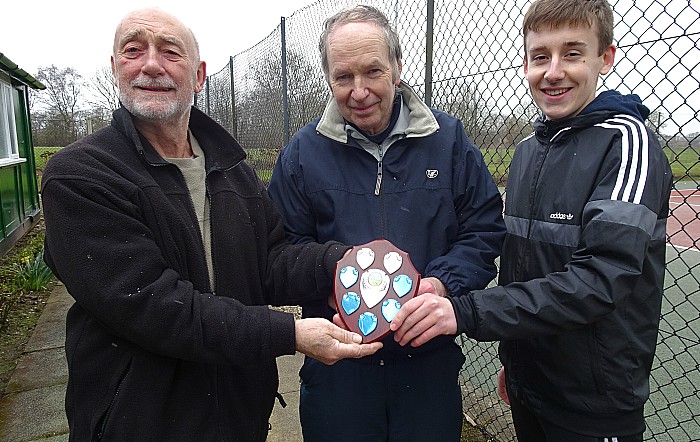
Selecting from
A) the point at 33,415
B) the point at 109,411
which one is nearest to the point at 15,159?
the point at 33,415

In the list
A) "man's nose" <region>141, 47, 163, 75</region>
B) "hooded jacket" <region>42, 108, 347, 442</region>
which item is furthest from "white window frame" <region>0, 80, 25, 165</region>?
"hooded jacket" <region>42, 108, 347, 442</region>

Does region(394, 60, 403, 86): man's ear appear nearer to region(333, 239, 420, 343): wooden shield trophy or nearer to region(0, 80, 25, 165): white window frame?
region(333, 239, 420, 343): wooden shield trophy

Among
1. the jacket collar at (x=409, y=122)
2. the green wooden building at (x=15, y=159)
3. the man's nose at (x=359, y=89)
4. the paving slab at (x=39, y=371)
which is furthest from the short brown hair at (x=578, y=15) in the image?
the green wooden building at (x=15, y=159)

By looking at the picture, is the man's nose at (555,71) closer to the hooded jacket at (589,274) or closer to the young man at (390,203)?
the hooded jacket at (589,274)

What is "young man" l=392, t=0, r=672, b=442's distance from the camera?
1374mm

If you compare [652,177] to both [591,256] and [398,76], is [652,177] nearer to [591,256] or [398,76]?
[591,256]

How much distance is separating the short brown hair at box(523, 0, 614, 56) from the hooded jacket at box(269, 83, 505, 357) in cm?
47

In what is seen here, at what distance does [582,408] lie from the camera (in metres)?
1.55

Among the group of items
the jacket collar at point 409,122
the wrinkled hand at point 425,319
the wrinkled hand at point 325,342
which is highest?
the jacket collar at point 409,122

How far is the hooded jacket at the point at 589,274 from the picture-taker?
4.48 ft

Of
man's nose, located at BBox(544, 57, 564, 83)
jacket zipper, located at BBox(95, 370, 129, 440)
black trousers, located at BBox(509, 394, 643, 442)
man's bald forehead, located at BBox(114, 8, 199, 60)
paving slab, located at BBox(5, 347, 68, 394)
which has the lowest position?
paving slab, located at BBox(5, 347, 68, 394)

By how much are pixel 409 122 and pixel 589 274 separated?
2.76 ft

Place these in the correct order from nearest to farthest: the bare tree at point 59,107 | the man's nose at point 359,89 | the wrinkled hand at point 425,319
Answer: the wrinkled hand at point 425,319, the man's nose at point 359,89, the bare tree at point 59,107

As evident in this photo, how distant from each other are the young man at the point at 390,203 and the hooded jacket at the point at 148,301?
35 cm
